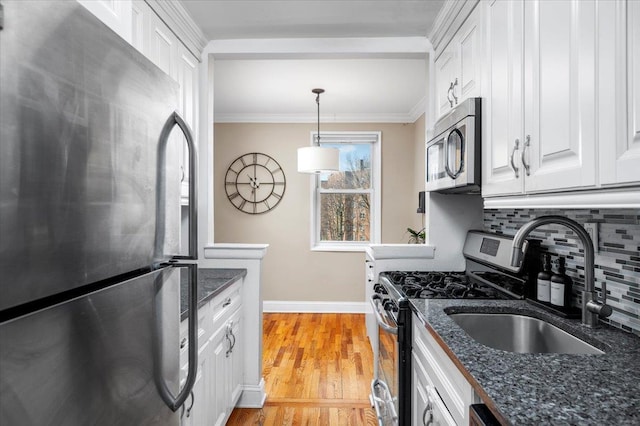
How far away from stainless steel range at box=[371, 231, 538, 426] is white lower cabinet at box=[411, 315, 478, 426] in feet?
0.20

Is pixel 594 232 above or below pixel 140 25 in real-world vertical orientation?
below

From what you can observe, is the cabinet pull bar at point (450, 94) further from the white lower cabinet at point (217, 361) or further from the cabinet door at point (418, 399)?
the white lower cabinet at point (217, 361)

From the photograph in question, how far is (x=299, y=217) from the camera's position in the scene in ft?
15.9

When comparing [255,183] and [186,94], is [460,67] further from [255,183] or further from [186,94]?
[255,183]

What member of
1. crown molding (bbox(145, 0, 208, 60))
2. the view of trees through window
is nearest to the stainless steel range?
crown molding (bbox(145, 0, 208, 60))

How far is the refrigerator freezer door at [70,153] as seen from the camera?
498 millimetres

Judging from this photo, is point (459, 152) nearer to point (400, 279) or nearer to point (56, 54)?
point (400, 279)

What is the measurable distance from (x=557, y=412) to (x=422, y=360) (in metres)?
0.79

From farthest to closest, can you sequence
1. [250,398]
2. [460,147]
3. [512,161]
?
[250,398] → [460,147] → [512,161]

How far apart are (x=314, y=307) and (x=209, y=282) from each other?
2.90m

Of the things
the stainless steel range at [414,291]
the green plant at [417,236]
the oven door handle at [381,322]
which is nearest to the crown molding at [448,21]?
the stainless steel range at [414,291]

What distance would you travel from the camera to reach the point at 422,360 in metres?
1.52

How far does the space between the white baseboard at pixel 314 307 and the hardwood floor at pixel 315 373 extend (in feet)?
0.71

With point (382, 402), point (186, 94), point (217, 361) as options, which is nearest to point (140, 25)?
point (186, 94)
